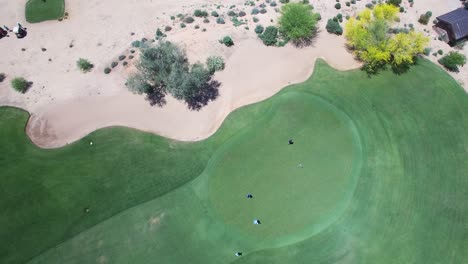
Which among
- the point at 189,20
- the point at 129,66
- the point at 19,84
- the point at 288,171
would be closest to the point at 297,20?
the point at 189,20

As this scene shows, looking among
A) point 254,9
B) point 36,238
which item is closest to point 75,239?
point 36,238

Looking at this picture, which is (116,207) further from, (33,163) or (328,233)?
(328,233)

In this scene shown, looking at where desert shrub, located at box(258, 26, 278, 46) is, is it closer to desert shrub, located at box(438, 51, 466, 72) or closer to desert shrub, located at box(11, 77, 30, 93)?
desert shrub, located at box(438, 51, 466, 72)

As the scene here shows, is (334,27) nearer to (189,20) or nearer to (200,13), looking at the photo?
(200,13)

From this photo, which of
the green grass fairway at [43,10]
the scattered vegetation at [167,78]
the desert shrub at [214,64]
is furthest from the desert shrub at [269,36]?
the green grass fairway at [43,10]

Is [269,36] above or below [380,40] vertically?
below

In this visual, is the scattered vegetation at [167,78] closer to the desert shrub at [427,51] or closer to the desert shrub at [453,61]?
the desert shrub at [427,51]

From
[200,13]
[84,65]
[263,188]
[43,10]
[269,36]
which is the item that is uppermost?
[200,13]

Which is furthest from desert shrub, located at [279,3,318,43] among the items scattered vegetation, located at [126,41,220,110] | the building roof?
the building roof
